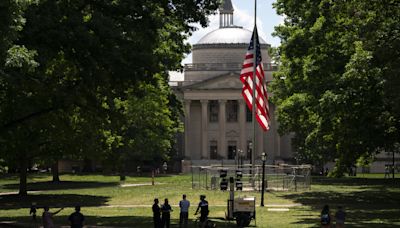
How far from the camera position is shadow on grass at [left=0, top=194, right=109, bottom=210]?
143 ft

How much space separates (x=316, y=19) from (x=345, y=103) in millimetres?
8731

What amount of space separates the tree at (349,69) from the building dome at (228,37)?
265 ft

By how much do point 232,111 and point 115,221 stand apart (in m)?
94.2

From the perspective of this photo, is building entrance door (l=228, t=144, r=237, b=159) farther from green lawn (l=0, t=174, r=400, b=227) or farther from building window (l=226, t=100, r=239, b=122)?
green lawn (l=0, t=174, r=400, b=227)

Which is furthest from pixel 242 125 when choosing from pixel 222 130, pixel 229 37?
pixel 229 37

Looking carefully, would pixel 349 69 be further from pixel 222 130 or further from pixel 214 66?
pixel 214 66

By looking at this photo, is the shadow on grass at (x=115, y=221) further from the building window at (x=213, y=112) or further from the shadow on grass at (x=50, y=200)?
the building window at (x=213, y=112)

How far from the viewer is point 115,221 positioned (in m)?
32.4

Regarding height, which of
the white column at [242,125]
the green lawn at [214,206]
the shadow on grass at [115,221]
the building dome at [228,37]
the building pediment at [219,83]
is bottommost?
the shadow on grass at [115,221]

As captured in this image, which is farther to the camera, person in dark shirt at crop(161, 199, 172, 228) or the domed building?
the domed building

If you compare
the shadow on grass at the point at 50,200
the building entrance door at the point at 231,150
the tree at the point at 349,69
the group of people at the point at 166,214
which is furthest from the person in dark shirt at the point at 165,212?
the building entrance door at the point at 231,150

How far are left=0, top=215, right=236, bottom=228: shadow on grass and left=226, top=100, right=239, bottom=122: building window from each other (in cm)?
9090

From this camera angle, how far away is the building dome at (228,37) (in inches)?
→ 5079

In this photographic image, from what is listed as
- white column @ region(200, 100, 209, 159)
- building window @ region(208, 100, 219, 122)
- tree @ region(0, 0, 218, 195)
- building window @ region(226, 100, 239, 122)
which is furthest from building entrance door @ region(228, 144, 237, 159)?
tree @ region(0, 0, 218, 195)
